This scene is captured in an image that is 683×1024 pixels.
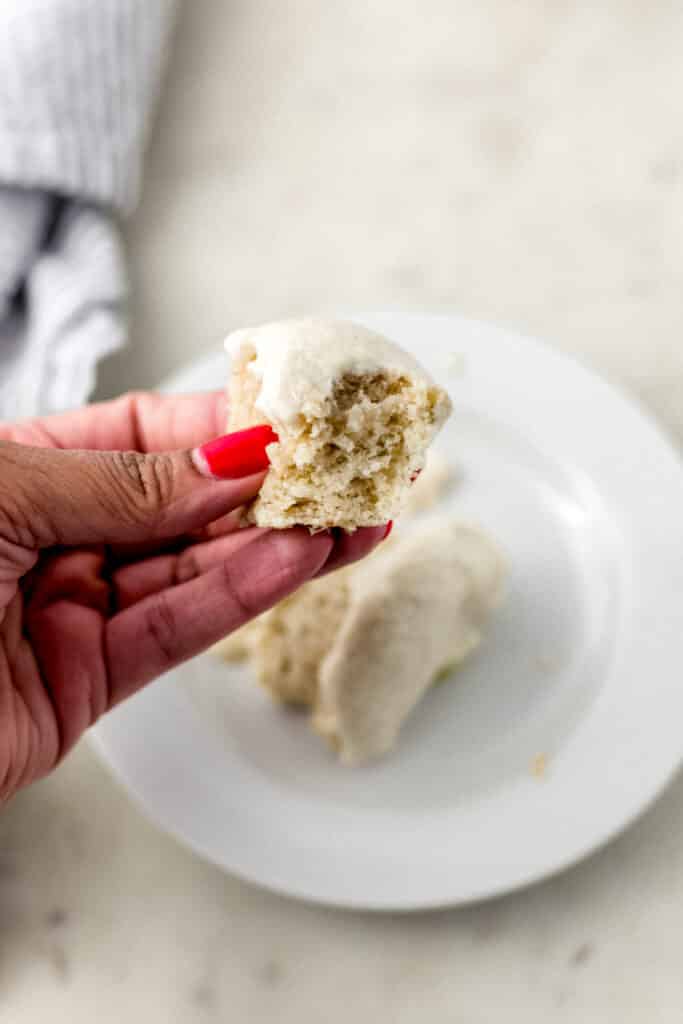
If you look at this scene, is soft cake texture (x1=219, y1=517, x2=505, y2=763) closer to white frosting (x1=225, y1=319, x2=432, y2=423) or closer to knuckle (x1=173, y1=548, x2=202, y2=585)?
knuckle (x1=173, y1=548, x2=202, y2=585)

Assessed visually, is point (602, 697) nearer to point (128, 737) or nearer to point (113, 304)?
point (128, 737)

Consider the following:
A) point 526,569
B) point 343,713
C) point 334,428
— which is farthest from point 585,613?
point 334,428

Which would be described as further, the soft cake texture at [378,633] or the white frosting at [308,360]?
the soft cake texture at [378,633]

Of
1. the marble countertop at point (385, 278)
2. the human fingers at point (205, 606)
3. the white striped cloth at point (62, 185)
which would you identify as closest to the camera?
the human fingers at point (205, 606)

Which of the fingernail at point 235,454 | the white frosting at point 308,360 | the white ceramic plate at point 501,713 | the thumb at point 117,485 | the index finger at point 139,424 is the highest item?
the white frosting at point 308,360

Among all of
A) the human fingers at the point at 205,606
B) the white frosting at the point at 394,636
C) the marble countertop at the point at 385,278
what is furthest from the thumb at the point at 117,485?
the marble countertop at the point at 385,278

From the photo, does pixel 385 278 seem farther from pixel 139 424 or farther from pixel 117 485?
pixel 117 485

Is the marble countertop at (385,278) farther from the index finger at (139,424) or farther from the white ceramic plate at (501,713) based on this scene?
the index finger at (139,424)
